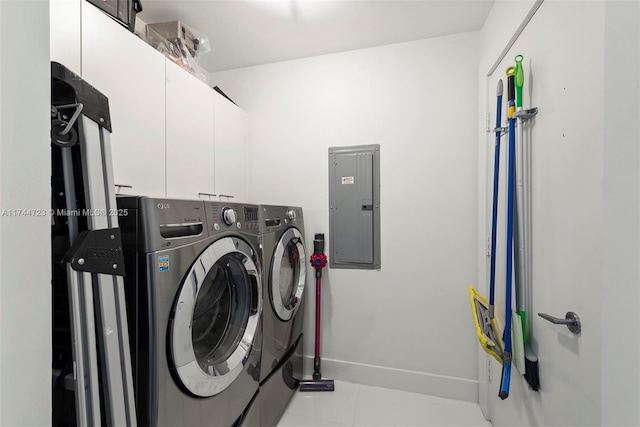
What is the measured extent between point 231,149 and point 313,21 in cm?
96

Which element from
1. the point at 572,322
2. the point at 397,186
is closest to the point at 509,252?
the point at 572,322

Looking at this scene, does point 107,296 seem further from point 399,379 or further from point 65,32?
point 399,379

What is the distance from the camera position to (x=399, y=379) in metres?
1.81

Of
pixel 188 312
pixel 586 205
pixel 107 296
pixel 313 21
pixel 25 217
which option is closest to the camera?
pixel 25 217

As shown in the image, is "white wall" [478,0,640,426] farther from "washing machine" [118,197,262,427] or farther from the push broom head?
"washing machine" [118,197,262,427]

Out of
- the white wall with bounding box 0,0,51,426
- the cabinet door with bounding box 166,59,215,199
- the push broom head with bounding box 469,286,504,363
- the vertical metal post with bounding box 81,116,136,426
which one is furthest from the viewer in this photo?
the cabinet door with bounding box 166,59,215,199

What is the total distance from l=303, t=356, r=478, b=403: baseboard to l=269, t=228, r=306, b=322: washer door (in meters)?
0.63

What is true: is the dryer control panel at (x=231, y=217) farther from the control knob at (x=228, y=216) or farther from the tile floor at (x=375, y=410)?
the tile floor at (x=375, y=410)

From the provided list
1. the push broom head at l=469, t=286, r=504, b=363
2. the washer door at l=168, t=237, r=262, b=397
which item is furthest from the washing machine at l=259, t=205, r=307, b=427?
the push broom head at l=469, t=286, r=504, b=363

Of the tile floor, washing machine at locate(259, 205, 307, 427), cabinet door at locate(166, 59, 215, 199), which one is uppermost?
cabinet door at locate(166, 59, 215, 199)

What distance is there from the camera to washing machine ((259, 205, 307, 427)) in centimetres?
134

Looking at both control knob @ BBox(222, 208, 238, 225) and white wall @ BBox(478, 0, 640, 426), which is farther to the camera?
control knob @ BBox(222, 208, 238, 225)

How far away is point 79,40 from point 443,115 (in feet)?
6.10

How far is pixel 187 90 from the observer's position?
1.42 metres
